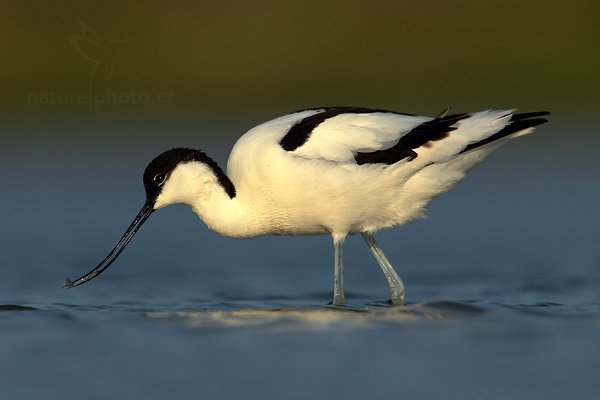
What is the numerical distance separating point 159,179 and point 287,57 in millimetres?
9608

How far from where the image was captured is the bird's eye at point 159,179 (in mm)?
7309

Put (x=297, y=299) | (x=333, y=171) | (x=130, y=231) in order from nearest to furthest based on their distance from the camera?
(x=333, y=171) < (x=130, y=231) < (x=297, y=299)

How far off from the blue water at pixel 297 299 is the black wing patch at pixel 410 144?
85 centimetres

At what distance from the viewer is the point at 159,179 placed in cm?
733

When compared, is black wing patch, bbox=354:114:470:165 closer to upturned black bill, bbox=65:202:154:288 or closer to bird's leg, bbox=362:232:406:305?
bird's leg, bbox=362:232:406:305

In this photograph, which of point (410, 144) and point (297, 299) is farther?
point (297, 299)

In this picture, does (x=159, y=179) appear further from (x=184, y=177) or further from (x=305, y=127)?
(x=305, y=127)

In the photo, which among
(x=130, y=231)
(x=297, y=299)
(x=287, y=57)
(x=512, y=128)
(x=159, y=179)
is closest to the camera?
(x=512, y=128)

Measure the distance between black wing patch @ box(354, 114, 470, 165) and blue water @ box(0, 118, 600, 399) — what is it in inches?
33.3

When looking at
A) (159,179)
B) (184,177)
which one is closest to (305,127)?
(184,177)

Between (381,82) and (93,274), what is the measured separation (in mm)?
8976

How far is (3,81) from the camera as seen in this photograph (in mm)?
16172

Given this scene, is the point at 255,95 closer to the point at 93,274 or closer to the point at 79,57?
the point at 79,57

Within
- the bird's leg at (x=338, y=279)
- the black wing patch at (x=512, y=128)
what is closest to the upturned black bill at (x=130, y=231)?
the bird's leg at (x=338, y=279)
